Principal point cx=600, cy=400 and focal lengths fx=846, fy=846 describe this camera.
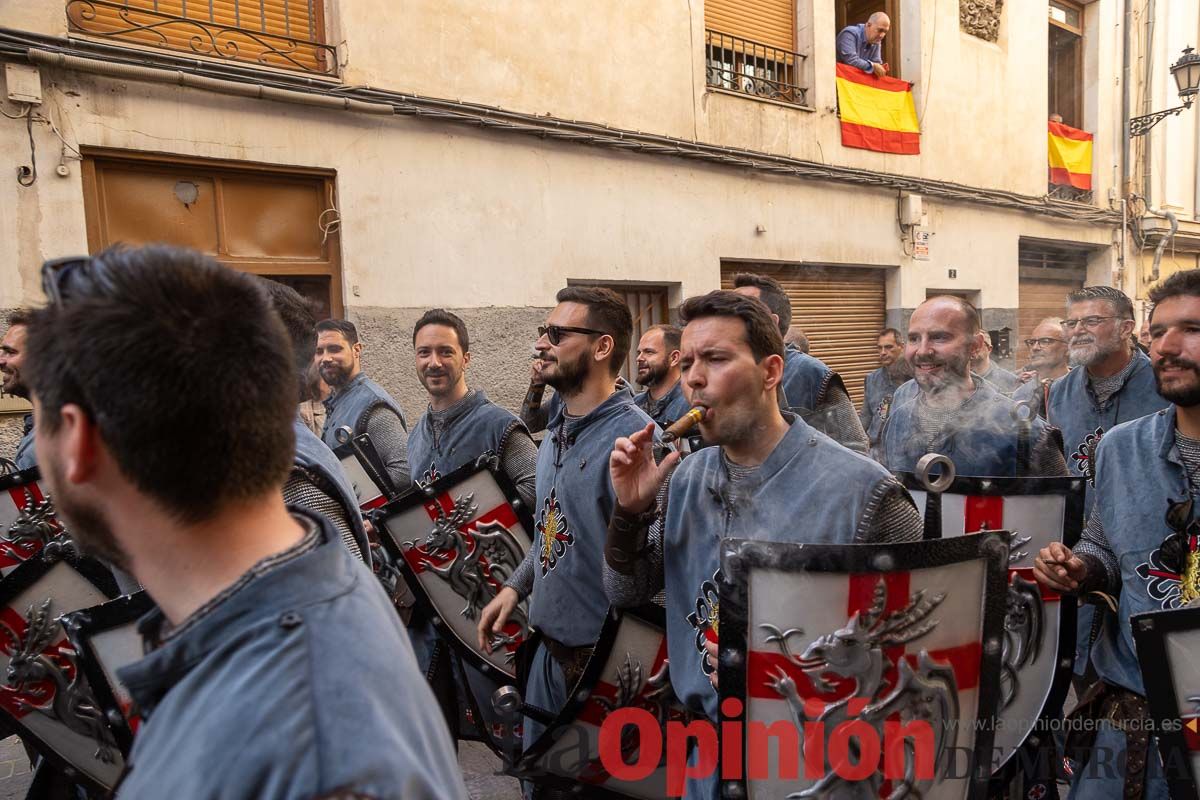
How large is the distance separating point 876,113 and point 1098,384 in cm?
747

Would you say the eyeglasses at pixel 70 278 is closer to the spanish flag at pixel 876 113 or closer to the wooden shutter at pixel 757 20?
the wooden shutter at pixel 757 20

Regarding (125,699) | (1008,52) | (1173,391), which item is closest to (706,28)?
(1008,52)

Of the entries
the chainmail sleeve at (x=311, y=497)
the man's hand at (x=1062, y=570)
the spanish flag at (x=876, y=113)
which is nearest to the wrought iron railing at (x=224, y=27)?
the chainmail sleeve at (x=311, y=497)

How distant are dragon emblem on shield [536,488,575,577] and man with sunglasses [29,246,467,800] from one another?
6.09 ft

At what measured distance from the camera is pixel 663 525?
2363 mm

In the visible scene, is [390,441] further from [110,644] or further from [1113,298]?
[1113,298]

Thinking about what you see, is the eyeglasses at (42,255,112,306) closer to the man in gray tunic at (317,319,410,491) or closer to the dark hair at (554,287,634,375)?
the dark hair at (554,287,634,375)

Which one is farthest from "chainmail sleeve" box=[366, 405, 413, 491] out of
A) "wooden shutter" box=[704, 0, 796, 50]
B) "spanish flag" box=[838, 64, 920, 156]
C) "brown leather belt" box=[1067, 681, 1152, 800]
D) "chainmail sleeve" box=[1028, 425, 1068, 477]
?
"spanish flag" box=[838, 64, 920, 156]

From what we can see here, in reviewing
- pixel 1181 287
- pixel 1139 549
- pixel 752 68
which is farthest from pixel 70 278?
pixel 752 68

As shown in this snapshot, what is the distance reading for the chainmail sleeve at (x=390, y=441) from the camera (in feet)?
14.2

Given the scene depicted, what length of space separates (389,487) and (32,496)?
1.45 meters

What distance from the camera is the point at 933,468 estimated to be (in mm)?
2457

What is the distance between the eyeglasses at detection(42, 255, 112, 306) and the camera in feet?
3.12

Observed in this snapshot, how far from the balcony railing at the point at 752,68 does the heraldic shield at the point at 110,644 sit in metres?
8.31
